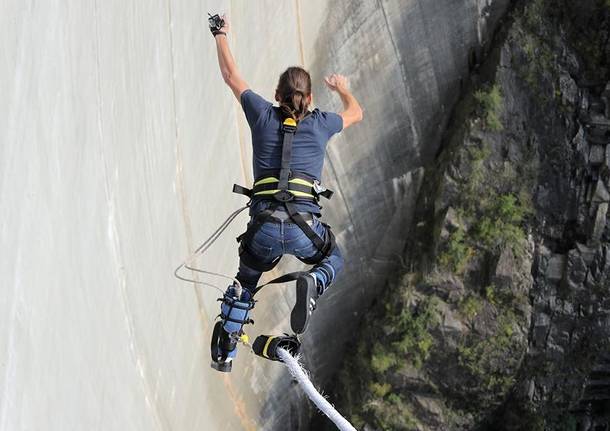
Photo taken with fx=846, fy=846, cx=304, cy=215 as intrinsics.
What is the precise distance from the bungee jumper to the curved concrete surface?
1.27 meters

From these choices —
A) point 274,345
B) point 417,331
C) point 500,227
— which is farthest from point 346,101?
point 417,331

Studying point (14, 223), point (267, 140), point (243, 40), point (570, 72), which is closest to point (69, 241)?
point (14, 223)

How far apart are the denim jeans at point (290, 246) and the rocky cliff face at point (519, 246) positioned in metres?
5.31

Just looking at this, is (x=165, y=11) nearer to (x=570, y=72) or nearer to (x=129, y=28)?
(x=129, y=28)

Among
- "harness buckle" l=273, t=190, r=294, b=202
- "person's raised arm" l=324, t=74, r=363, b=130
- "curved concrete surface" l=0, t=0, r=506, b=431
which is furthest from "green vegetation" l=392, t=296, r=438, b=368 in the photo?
"harness buckle" l=273, t=190, r=294, b=202

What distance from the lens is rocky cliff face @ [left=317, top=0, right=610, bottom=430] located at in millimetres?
10914

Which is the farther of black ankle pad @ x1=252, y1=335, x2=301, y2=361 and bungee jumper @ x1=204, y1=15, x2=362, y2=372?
black ankle pad @ x1=252, y1=335, x2=301, y2=361

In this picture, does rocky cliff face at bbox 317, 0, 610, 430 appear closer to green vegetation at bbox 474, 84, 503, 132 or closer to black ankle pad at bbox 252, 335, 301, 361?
green vegetation at bbox 474, 84, 503, 132

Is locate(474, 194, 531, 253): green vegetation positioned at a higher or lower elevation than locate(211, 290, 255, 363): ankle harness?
higher

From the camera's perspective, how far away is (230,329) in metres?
6.04

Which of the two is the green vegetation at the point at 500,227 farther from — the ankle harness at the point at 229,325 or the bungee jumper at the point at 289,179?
the ankle harness at the point at 229,325

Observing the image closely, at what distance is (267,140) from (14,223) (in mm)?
1669

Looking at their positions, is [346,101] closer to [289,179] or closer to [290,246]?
[289,179]

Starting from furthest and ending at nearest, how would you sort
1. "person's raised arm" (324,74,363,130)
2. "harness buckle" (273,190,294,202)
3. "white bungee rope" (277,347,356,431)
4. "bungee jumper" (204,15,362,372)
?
"person's raised arm" (324,74,363,130) → "harness buckle" (273,190,294,202) → "bungee jumper" (204,15,362,372) → "white bungee rope" (277,347,356,431)
